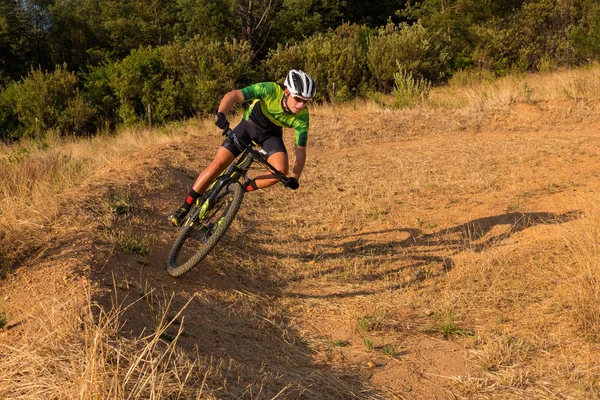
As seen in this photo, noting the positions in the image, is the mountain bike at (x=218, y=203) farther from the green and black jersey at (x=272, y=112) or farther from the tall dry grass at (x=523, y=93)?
the tall dry grass at (x=523, y=93)

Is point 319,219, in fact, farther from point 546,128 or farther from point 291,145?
point 546,128

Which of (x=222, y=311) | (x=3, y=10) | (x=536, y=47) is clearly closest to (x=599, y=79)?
(x=536, y=47)

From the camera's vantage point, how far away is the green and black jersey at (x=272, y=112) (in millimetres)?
5730

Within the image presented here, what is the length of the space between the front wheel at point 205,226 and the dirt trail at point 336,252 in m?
0.18

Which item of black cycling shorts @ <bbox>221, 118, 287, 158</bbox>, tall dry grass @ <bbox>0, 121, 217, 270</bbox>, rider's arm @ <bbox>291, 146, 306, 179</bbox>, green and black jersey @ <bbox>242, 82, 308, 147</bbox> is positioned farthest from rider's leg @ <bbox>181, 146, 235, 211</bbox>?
tall dry grass @ <bbox>0, 121, 217, 270</bbox>

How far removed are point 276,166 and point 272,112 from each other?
23.6 inches

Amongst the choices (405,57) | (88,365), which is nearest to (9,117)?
(405,57)

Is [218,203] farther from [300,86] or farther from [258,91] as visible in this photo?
[300,86]

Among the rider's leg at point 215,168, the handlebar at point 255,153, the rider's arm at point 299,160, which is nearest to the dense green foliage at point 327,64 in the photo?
the rider's arm at point 299,160

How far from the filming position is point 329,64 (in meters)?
22.1

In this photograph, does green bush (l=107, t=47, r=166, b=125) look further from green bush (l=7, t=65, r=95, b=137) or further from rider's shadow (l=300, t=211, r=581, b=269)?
rider's shadow (l=300, t=211, r=581, b=269)

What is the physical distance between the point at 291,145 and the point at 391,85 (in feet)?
36.8

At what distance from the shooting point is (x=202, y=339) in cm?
405

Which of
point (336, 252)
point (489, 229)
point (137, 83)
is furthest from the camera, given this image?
point (137, 83)
